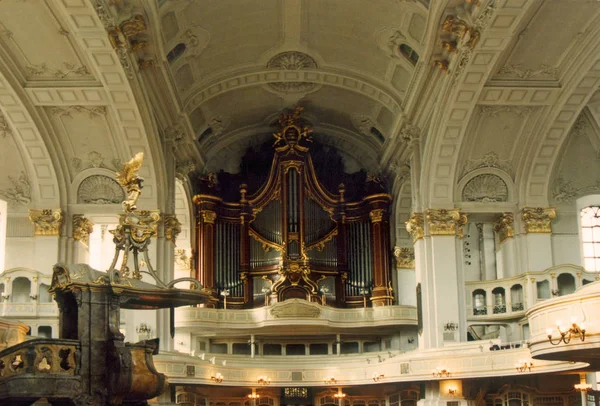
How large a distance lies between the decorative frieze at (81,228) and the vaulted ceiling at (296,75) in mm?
609

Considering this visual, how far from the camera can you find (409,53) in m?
30.1

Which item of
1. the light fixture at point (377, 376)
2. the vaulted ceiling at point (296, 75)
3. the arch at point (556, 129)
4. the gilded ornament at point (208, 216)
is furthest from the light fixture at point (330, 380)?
the arch at point (556, 129)

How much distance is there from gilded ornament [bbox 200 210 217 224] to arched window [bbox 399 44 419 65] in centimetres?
1060

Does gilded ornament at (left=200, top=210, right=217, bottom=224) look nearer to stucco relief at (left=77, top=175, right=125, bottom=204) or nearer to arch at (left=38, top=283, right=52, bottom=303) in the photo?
stucco relief at (left=77, top=175, right=125, bottom=204)

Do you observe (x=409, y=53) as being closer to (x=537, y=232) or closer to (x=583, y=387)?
(x=537, y=232)

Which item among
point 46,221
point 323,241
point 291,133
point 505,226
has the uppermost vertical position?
point 291,133

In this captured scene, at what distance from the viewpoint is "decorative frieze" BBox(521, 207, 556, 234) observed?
99.1ft

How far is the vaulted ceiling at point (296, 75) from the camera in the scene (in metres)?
25.3

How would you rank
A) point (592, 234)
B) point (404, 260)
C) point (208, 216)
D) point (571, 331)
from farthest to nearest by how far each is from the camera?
1. point (404, 260)
2. point (208, 216)
3. point (592, 234)
4. point (571, 331)

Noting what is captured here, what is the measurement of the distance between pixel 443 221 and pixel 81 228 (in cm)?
1130

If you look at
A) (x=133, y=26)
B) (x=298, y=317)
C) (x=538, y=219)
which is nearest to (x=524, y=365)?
Result: (x=538, y=219)

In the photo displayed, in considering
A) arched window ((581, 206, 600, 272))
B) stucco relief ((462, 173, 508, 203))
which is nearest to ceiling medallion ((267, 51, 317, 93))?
stucco relief ((462, 173, 508, 203))

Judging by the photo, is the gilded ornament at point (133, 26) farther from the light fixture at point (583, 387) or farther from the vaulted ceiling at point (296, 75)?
the light fixture at point (583, 387)

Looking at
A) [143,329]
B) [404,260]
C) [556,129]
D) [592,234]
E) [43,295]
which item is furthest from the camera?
[404,260]
